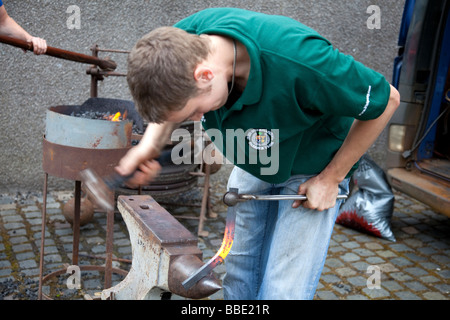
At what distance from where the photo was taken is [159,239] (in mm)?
1698

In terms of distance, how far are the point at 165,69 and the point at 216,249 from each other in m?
2.68

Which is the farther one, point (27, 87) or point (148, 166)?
point (27, 87)

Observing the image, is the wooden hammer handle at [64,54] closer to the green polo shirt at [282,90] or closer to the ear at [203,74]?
the green polo shirt at [282,90]

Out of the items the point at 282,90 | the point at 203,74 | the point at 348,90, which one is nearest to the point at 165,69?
the point at 203,74

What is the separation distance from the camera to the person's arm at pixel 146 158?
1863 mm

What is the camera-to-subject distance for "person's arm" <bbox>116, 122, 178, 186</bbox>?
1.86 m

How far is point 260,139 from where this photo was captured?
1671 mm

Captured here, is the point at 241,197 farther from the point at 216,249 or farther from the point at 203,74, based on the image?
the point at 216,249

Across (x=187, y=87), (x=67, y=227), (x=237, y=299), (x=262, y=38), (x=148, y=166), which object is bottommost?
(x=67, y=227)

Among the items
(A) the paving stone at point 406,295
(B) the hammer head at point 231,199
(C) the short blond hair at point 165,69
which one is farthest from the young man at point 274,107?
(A) the paving stone at point 406,295
